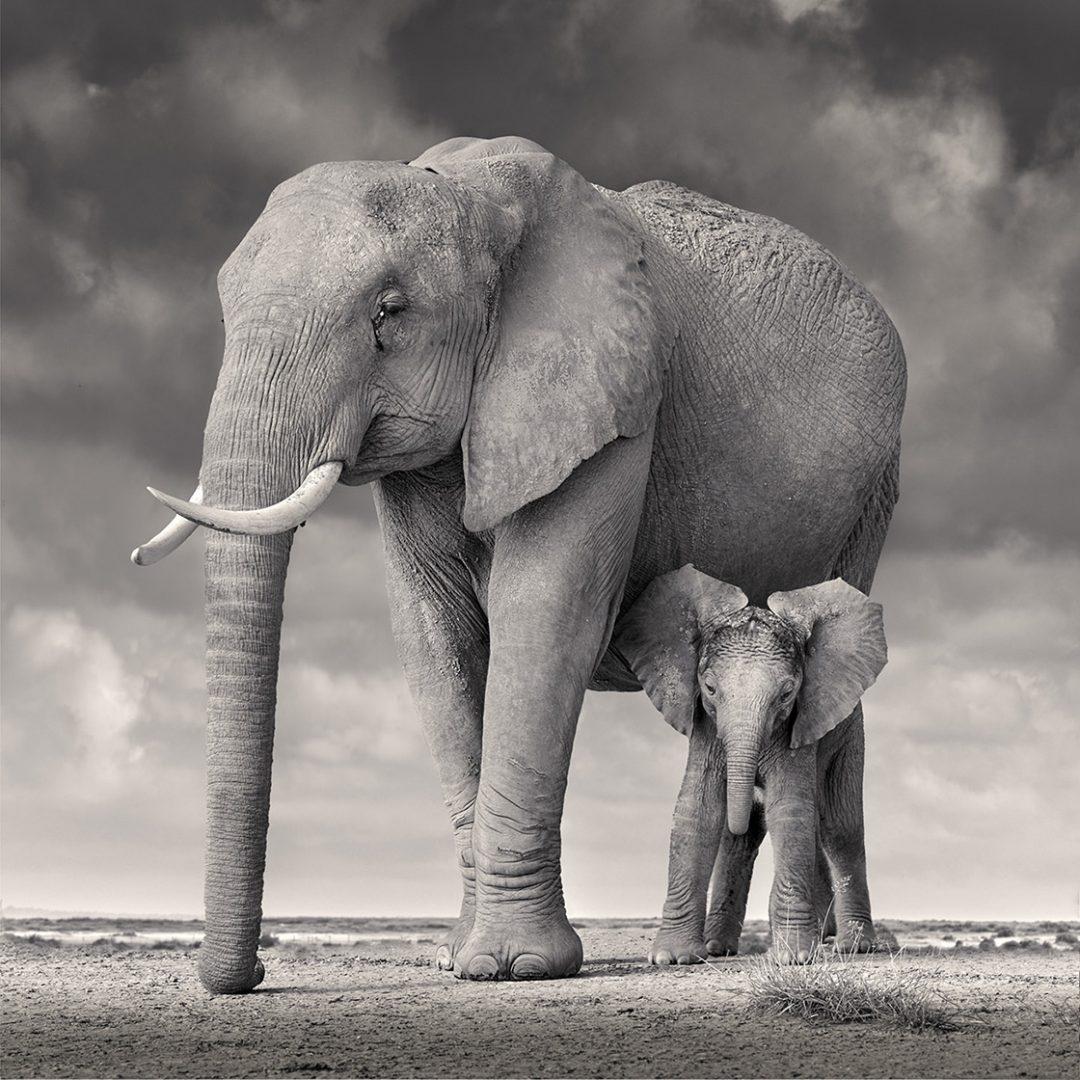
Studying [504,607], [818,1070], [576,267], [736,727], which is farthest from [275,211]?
[818,1070]

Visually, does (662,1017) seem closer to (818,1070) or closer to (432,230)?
(818,1070)

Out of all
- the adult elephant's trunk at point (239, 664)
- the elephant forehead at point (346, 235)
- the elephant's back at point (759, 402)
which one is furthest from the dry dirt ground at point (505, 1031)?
the elephant forehead at point (346, 235)

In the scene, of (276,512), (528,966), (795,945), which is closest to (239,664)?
(276,512)

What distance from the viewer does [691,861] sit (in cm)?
1106

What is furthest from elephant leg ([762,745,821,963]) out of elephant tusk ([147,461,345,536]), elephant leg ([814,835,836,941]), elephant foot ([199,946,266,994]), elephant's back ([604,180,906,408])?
elephant tusk ([147,461,345,536])

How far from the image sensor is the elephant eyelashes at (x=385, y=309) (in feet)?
32.4

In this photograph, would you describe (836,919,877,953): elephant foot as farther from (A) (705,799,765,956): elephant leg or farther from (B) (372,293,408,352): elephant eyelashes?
(B) (372,293,408,352): elephant eyelashes

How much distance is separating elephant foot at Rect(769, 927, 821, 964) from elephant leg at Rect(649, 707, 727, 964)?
46cm

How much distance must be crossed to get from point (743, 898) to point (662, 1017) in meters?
3.96

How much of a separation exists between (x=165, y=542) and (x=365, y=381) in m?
1.47

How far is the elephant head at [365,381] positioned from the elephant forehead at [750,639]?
138 cm

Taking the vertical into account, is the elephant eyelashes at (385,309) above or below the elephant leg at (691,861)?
above

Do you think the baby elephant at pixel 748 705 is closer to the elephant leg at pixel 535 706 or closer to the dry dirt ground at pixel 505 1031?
the dry dirt ground at pixel 505 1031

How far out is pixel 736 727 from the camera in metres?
11.0
